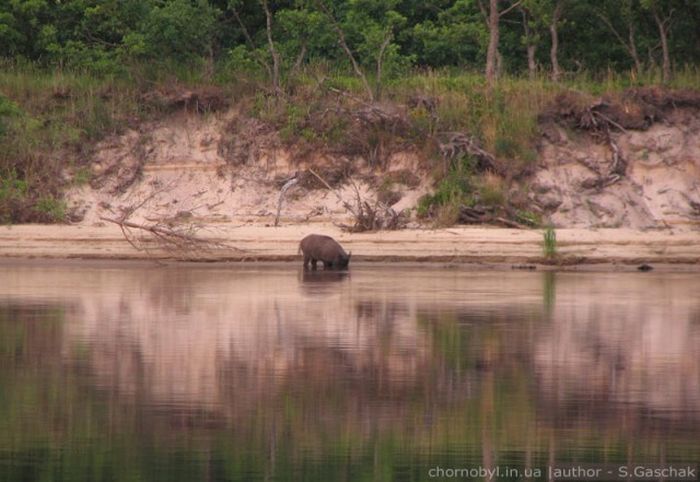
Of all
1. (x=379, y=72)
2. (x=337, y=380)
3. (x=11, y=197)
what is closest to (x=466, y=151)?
(x=379, y=72)

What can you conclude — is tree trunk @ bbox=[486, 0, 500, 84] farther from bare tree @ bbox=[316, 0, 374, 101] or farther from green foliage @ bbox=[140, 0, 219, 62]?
green foliage @ bbox=[140, 0, 219, 62]

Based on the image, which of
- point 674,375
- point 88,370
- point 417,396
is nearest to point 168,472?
point 417,396

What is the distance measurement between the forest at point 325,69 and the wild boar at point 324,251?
444 centimetres

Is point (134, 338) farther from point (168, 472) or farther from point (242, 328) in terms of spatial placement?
point (168, 472)

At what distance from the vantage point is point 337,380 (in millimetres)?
13953

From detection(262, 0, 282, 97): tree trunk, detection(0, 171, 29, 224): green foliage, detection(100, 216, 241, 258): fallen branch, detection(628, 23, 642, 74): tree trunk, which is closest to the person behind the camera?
detection(100, 216, 241, 258): fallen branch

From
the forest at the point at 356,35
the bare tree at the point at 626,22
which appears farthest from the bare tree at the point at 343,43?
the bare tree at the point at 626,22

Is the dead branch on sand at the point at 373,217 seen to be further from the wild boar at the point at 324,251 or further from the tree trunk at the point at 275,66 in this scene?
the tree trunk at the point at 275,66

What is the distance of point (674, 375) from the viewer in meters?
14.5

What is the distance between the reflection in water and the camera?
→ 35.2 feet

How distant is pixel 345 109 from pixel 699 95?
843 centimetres

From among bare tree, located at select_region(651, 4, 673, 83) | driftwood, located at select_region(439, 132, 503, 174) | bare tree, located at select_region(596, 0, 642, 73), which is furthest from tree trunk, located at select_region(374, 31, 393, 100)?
bare tree, located at select_region(651, 4, 673, 83)

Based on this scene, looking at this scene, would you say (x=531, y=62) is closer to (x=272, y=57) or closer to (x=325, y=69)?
(x=325, y=69)

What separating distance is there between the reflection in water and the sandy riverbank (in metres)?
4.89
